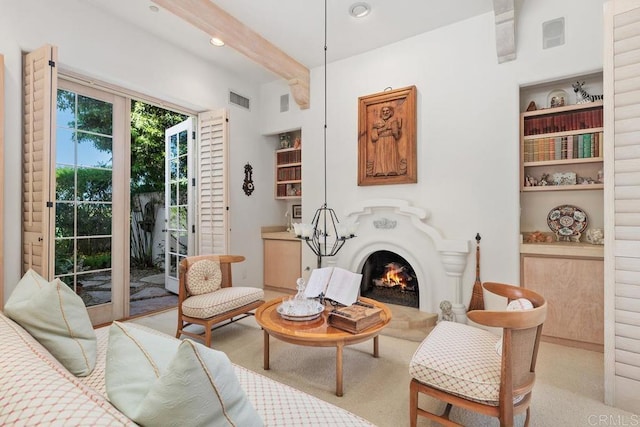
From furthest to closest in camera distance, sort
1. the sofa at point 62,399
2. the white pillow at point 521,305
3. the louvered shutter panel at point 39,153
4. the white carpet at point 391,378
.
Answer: the louvered shutter panel at point 39,153, the white carpet at point 391,378, the white pillow at point 521,305, the sofa at point 62,399

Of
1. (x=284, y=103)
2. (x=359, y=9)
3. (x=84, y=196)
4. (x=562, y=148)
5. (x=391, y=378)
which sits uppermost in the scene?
(x=359, y=9)

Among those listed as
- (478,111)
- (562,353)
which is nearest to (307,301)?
(562,353)

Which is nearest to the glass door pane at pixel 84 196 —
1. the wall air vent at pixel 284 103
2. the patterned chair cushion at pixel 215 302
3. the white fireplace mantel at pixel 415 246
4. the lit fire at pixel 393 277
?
the patterned chair cushion at pixel 215 302

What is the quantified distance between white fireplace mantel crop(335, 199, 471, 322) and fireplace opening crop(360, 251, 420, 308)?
0.86 feet

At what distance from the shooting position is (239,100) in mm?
4633

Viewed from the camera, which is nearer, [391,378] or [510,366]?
[510,366]

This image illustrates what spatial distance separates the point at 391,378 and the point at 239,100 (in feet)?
13.1

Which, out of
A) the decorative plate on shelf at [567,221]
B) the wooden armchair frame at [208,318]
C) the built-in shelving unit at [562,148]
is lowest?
the wooden armchair frame at [208,318]

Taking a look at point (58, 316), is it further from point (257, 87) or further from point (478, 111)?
point (257, 87)

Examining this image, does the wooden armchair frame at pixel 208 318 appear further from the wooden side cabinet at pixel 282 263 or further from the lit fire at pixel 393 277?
the lit fire at pixel 393 277

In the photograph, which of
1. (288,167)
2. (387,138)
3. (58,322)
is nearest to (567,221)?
(387,138)

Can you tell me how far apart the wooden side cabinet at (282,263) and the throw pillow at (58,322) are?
3081mm

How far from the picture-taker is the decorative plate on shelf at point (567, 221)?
10.0ft

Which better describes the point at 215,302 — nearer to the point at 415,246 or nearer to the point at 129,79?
the point at 415,246
